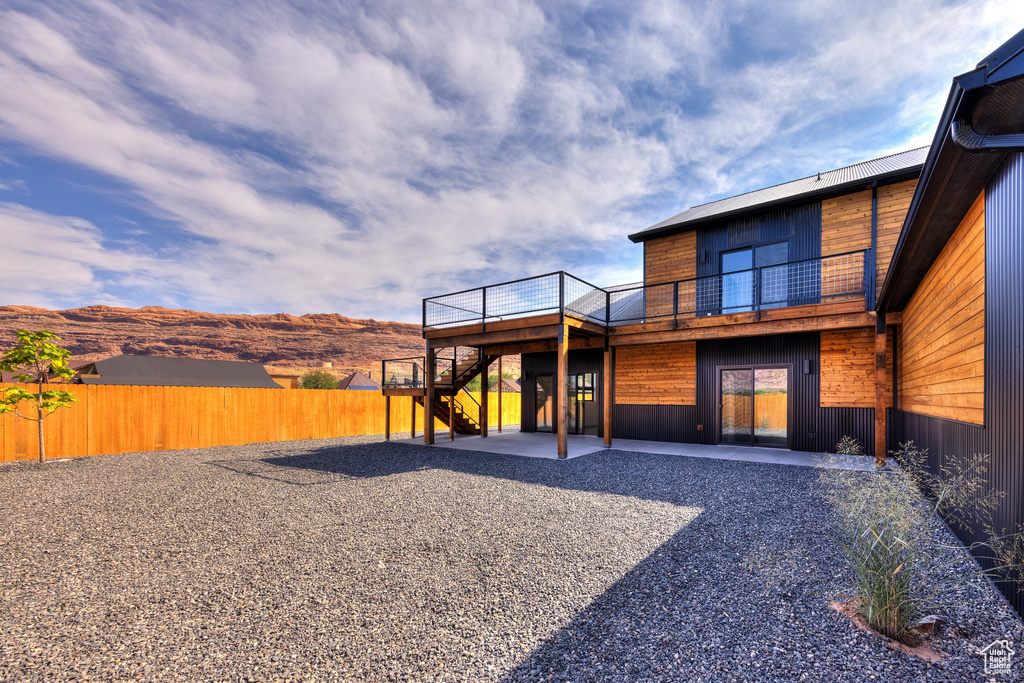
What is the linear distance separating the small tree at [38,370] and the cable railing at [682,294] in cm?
842

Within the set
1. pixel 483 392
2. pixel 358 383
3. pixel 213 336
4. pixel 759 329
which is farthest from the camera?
pixel 213 336

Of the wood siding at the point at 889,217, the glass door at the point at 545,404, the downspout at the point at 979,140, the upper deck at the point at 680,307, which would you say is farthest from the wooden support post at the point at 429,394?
the wood siding at the point at 889,217

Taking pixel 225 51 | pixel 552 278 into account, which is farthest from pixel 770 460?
pixel 225 51

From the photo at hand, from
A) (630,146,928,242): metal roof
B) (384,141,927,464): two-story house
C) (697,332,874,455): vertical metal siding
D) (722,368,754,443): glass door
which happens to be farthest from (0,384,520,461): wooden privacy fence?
(630,146,928,242): metal roof

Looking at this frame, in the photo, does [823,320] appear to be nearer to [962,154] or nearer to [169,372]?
[962,154]

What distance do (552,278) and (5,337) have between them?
223 ft

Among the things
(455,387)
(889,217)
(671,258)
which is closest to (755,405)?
(671,258)

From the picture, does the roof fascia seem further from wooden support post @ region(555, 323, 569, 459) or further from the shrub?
the shrub

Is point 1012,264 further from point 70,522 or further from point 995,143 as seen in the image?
point 70,522

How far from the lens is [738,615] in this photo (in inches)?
103

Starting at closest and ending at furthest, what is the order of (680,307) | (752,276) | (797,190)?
(752,276), (797,190), (680,307)

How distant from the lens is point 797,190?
1002cm

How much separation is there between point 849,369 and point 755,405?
6.83 ft

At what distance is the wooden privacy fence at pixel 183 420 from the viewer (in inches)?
380
